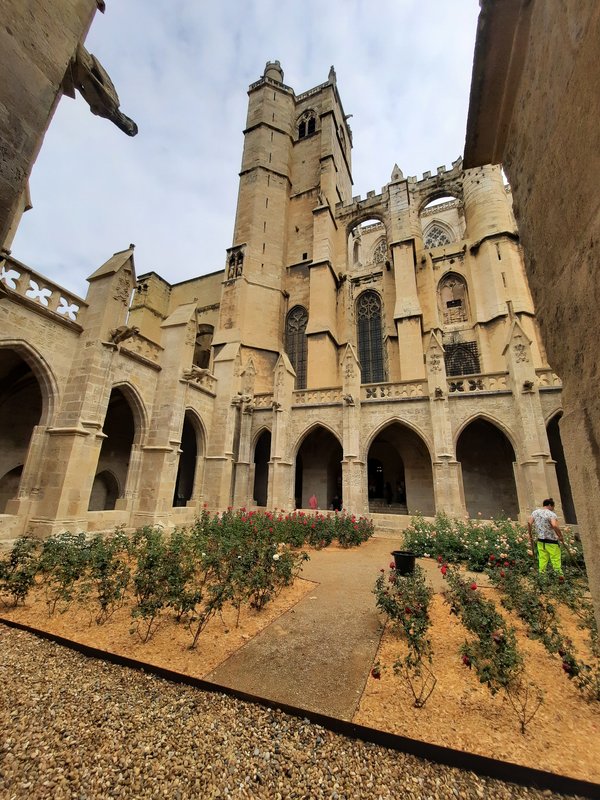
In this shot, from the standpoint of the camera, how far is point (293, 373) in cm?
1426

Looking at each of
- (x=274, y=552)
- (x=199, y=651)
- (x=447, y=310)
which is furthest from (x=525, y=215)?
(x=447, y=310)

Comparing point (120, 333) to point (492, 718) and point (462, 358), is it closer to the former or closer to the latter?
point (492, 718)

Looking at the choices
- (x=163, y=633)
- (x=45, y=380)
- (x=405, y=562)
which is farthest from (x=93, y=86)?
(x=45, y=380)

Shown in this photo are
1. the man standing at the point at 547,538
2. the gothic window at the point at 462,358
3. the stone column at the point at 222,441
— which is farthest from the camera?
the gothic window at the point at 462,358

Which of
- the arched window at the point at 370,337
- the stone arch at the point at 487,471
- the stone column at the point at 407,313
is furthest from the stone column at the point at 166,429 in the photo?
the stone arch at the point at 487,471

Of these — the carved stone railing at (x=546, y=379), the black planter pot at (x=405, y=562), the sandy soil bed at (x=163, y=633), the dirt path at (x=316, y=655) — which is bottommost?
the sandy soil bed at (x=163, y=633)

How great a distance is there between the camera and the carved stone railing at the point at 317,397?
13.4 m

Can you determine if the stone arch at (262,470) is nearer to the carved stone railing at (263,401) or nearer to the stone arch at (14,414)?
the carved stone railing at (263,401)

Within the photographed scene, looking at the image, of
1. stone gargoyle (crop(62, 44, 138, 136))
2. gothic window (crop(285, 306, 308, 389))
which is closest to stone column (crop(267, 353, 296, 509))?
gothic window (crop(285, 306, 308, 389))

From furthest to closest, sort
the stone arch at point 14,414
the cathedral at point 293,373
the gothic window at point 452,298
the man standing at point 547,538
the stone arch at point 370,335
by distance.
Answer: the stone arch at point 370,335 → the gothic window at point 452,298 → the stone arch at point 14,414 → the cathedral at point 293,373 → the man standing at point 547,538

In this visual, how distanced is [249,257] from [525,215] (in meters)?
19.6

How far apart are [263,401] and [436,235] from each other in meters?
23.0

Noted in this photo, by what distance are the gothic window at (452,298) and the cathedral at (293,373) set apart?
10 centimetres

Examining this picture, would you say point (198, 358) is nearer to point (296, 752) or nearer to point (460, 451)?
point (460, 451)
